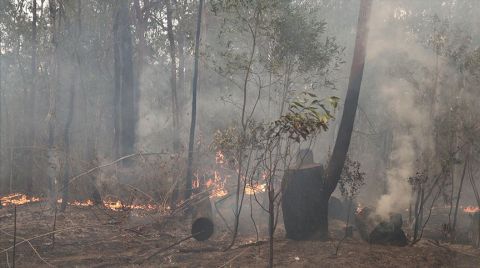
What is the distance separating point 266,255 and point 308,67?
18.8 feet

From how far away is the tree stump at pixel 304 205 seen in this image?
36.0 ft

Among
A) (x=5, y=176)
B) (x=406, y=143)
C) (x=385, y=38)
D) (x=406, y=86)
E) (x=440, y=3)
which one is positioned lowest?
(x=5, y=176)

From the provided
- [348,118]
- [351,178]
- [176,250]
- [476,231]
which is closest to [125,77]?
[176,250]

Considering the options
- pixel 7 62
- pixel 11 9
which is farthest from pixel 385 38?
pixel 7 62

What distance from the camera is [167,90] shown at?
128 feet

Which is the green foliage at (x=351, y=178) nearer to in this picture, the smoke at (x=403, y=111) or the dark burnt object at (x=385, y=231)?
the dark burnt object at (x=385, y=231)

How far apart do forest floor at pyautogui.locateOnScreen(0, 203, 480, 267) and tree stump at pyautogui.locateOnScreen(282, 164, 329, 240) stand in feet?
1.07

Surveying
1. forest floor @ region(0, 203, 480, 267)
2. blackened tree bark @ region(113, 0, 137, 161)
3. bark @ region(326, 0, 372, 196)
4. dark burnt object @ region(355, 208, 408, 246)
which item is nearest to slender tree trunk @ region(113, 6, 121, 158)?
blackened tree bark @ region(113, 0, 137, 161)

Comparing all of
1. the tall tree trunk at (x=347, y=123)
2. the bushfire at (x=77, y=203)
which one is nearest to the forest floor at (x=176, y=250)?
the tall tree trunk at (x=347, y=123)

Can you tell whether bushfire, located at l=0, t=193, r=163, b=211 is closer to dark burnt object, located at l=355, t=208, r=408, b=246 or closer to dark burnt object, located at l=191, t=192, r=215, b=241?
dark burnt object, located at l=191, t=192, r=215, b=241

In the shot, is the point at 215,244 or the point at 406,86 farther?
the point at 406,86

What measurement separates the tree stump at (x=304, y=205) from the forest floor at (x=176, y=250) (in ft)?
1.07

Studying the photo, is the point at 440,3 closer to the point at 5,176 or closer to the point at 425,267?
the point at 425,267

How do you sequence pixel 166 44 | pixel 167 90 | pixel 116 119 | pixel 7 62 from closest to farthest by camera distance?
pixel 116 119 → pixel 166 44 → pixel 7 62 → pixel 167 90
